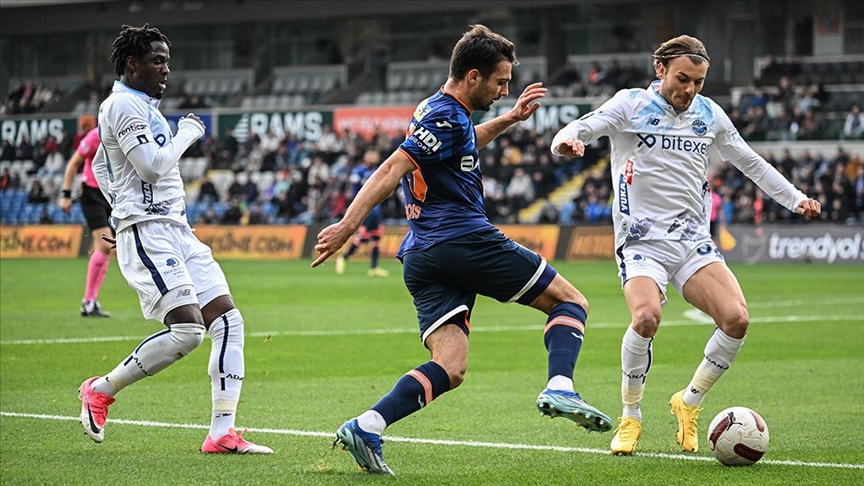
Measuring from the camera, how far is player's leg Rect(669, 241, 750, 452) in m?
7.39

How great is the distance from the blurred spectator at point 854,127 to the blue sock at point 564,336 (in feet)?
107

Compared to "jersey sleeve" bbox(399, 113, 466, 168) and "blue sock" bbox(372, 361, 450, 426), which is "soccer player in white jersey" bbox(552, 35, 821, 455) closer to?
"jersey sleeve" bbox(399, 113, 466, 168)

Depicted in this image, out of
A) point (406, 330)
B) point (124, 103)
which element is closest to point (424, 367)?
point (124, 103)

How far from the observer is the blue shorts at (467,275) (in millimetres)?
6430

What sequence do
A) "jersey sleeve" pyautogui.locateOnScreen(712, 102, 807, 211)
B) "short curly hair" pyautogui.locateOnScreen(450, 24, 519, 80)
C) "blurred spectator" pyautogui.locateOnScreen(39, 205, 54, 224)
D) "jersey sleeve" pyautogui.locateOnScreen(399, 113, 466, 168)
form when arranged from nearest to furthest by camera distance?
"jersey sleeve" pyautogui.locateOnScreen(399, 113, 466, 168) → "short curly hair" pyautogui.locateOnScreen(450, 24, 519, 80) → "jersey sleeve" pyautogui.locateOnScreen(712, 102, 807, 211) → "blurred spectator" pyautogui.locateOnScreen(39, 205, 54, 224)

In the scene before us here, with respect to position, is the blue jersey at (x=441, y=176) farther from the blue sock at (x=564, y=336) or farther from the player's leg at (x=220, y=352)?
the player's leg at (x=220, y=352)

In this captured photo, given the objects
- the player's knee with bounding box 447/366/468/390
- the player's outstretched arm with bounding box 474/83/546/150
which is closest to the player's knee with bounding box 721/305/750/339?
the player's outstretched arm with bounding box 474/83/546/150

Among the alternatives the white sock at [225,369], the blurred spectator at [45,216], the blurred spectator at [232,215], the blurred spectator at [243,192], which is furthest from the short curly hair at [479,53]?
the blurred spectator at [243,192]

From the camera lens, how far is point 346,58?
54781 millimetres

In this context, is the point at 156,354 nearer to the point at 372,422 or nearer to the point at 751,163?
the point at 372,422

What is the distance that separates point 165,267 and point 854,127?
33.1 meters

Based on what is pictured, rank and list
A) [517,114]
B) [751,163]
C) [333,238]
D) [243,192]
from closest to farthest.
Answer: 1. [333,238]
2. [517,114]
3. [751,163]
4. [243,192]

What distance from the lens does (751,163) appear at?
792cm

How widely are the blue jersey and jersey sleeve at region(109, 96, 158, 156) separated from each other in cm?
154
